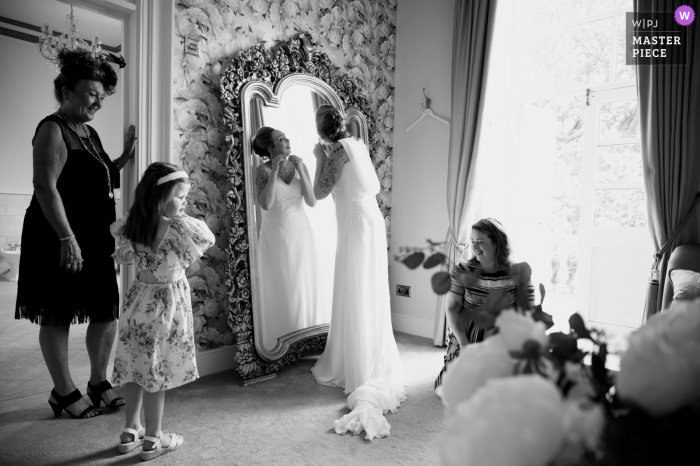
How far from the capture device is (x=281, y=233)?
10.3 feet

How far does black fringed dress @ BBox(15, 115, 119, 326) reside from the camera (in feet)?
7.81

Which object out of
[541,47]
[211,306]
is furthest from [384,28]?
[211,306]

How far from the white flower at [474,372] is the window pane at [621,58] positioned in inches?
148

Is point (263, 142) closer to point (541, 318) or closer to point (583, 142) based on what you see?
point (583, 142)

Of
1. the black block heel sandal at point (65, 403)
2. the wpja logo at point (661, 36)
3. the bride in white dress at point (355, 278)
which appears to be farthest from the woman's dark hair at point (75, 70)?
the wpja logo at point (661, 36)

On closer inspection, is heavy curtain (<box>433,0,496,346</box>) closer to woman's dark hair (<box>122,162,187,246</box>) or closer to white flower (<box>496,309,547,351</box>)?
woman's dark hair (<box>122,162,187,246</box>)

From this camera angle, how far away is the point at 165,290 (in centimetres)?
217

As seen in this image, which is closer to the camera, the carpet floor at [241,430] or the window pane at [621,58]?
the carpet floor at [241,430]

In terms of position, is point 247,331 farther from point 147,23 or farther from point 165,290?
point 147,23

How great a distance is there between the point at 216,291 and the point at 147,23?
1.63 m

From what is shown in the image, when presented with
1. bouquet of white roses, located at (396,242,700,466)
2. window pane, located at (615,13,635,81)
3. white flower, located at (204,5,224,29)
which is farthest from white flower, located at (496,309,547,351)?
window pane, located at (615,13,635,81)

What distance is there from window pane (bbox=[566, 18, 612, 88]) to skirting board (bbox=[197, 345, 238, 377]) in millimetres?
3165

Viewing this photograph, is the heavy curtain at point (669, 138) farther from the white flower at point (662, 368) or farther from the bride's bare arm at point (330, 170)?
the white flower at point (662, 368)

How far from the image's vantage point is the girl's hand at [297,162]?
314 centimetres
